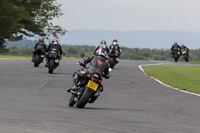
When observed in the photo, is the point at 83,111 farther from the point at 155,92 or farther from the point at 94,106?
the point at 155,92

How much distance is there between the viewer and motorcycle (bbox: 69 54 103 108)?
13227mm

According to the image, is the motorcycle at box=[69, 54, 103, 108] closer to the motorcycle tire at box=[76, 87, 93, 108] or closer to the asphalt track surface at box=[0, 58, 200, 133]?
the motorcycle tire at box=[76, 87, 93, 108]

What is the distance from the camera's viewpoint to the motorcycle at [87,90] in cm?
1323

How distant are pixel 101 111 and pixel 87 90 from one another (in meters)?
0.62

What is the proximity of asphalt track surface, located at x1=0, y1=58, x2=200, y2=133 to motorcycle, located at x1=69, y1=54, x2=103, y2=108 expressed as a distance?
0.68 feet

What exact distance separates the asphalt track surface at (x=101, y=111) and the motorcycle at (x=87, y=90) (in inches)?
8.2

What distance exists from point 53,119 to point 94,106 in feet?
12.6

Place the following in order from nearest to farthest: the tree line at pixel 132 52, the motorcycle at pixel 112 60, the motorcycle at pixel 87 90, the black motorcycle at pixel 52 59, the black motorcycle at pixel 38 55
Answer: the motorcycle at pixel 87 90 < the black motorcycle at pixel 52 59 < the black motorcycle at pixel 38 55 < the motorcycle at pixel 112 60 < the tree line at pixel 132 52

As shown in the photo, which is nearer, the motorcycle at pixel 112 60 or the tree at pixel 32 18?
the motorcycle at pixel 112 60

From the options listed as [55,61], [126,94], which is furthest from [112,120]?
[55,61]

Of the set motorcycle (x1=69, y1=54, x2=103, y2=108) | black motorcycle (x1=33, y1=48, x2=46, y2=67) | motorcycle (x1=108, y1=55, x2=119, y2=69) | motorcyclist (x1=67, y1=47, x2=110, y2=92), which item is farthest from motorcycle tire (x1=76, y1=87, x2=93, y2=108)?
motorcycle (x1=108, y1=55, x2=119, y2=69)

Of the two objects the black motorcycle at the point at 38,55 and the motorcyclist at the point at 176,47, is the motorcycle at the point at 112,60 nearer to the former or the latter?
the black motorcycle at the point at 38,55

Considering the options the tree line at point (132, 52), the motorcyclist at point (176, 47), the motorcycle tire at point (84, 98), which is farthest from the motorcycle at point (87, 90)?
the tree line at point (132, 52)

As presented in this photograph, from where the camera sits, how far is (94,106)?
14.4 meters
